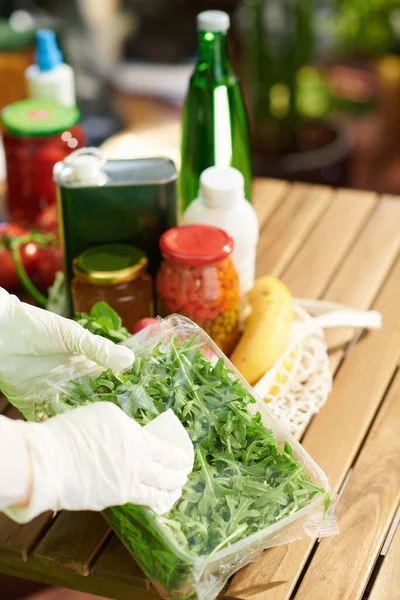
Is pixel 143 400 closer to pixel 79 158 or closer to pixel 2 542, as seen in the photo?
pixel 2 542

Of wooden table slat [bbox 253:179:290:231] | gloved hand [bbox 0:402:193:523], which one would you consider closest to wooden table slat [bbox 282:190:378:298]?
wooden table slat [bbox 253:179:290:231]

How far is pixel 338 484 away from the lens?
1.13m

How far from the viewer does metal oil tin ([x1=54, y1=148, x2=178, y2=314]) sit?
128 cm

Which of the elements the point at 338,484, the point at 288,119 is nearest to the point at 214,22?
the point at 338,484

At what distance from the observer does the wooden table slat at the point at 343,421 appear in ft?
3.29

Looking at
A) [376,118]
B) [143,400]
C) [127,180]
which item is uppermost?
[127,180]

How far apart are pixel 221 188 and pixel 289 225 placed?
514 mm

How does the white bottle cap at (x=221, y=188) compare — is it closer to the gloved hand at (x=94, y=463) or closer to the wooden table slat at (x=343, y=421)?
the wooden table slat at (x=343, y=421)

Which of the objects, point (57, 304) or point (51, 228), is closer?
point (57, 304)

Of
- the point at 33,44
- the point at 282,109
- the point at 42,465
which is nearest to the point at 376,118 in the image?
the point at 282,109

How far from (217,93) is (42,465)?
836 mm

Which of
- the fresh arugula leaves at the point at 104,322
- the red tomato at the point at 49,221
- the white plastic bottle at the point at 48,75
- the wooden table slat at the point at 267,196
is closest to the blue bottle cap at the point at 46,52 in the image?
the white plastic bottle at the point at 48,75

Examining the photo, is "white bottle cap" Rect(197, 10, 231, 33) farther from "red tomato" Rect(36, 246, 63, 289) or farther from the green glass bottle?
"red tomato" Rect(36, 246, 63, 289)

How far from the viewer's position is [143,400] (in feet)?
3.21
